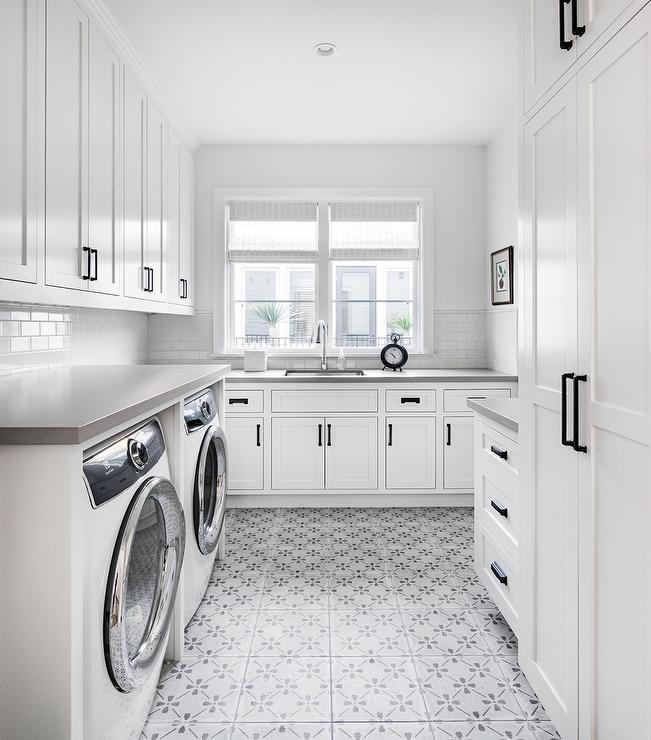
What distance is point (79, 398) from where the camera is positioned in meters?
1.45

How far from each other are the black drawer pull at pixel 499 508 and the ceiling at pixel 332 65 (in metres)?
2.21

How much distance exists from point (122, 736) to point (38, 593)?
0.57 m

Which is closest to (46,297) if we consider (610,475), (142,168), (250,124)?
(142,168)

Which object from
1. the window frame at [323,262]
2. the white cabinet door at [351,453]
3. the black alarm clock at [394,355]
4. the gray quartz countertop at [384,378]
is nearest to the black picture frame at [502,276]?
the window frame at [323,262]

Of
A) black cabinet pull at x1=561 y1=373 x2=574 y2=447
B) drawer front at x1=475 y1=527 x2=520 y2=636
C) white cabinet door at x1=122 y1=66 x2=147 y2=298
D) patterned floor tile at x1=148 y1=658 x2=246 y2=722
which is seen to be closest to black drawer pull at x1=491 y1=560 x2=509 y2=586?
drawer front at x1=475 y1=527 x2=520 y2=636

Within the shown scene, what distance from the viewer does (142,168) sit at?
2.77 metres

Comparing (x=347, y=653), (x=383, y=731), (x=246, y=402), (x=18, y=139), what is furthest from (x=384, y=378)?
(x=18, y=139)

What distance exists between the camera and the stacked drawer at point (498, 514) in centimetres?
189

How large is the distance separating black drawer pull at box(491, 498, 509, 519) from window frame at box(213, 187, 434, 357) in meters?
2.13

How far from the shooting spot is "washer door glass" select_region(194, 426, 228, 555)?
2.03 metres

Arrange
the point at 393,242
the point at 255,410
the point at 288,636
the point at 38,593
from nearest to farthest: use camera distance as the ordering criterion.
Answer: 1. the point at 38,593
2. the point at 288,636
3. the point at 255,410
4. the point at 393,242

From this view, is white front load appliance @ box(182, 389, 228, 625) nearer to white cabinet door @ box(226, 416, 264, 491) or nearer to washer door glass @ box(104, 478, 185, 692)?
washer door glass @ box(104, 478, 185, 692)

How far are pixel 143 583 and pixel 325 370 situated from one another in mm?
2740

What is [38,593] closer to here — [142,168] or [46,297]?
[46,297]
